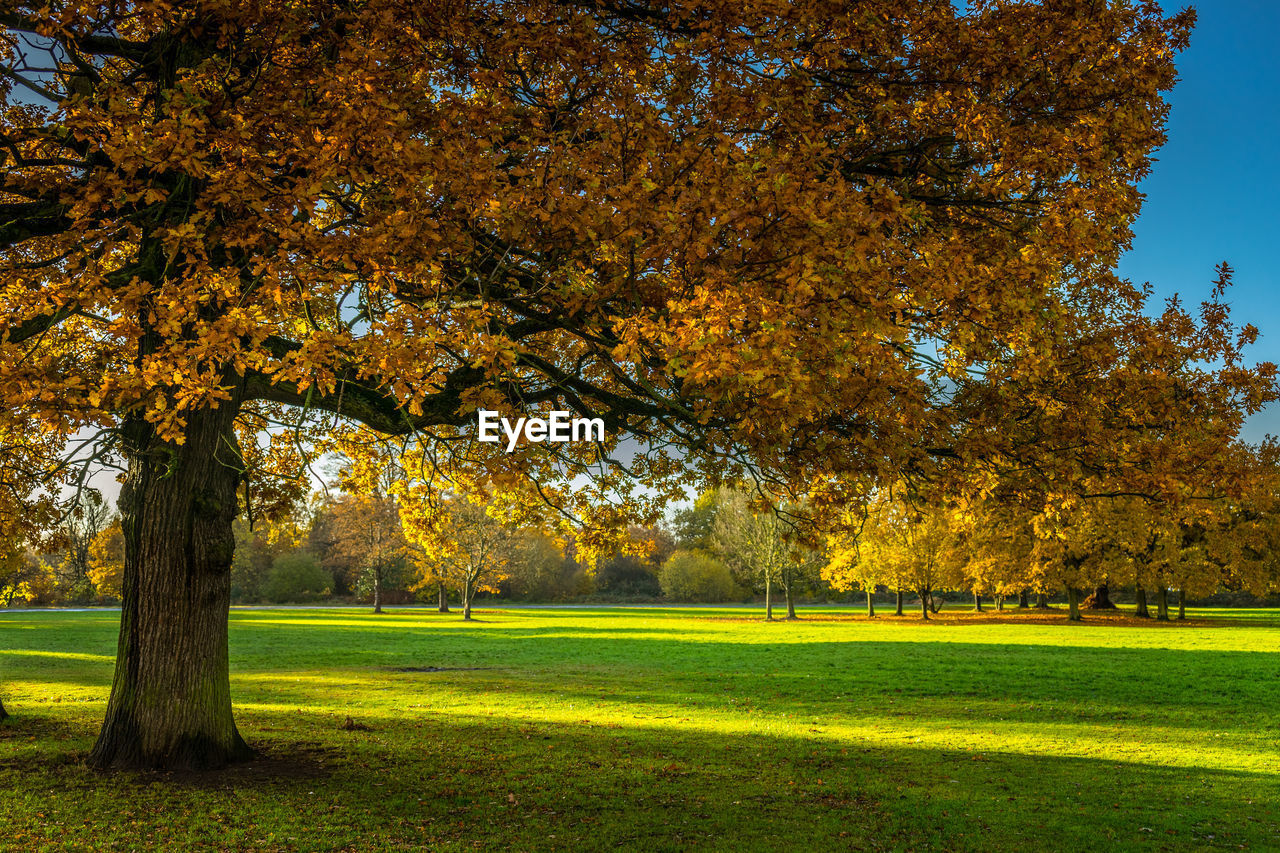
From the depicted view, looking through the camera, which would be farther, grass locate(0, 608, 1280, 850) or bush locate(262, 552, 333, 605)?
bush locate(262, 552, 333, 605)

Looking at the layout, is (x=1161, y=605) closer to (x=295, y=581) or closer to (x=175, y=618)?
(x=175, y=618)

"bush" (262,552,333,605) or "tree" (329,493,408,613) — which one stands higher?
"tree" (329,493,408,613)

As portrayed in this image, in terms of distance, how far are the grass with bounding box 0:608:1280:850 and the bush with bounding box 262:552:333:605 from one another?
45430 mm

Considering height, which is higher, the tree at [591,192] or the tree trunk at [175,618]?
the tree at [591,192]

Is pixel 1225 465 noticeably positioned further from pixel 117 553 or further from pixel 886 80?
pixel 117 553

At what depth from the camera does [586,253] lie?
21.2 ft

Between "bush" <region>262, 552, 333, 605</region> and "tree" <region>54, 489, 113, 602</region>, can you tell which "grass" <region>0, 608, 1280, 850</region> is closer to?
"tree" <region>54, 489, 113, 602</region>

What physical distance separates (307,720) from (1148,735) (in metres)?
13.6

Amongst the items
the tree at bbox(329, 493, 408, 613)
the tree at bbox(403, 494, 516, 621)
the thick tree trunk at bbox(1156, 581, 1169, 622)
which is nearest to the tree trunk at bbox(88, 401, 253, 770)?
the tree at bbox(403, 494, 516, 621)

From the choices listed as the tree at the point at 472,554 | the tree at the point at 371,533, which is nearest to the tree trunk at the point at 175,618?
the tree at the point at 472,554

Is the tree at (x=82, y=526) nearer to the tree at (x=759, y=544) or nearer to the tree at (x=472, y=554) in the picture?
the tree at (x=472, y=554)

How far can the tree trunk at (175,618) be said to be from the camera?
31.0ft

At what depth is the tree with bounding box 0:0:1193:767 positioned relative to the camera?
5578mm

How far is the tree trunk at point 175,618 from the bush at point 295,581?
205ft
